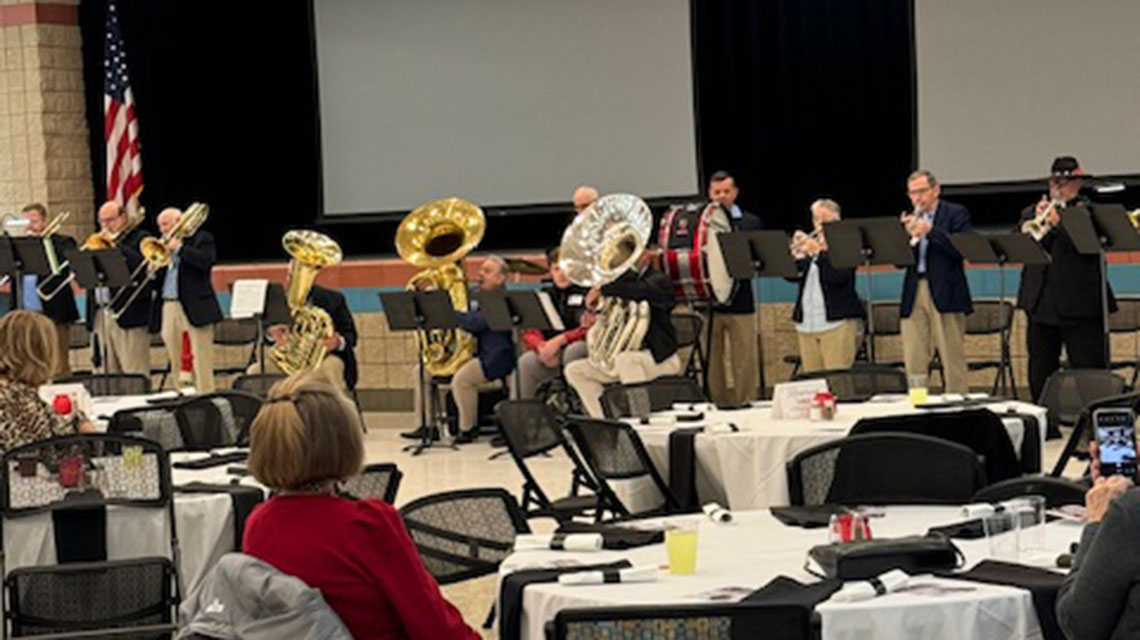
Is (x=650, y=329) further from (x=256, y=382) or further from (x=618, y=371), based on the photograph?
(x=256, y=382)

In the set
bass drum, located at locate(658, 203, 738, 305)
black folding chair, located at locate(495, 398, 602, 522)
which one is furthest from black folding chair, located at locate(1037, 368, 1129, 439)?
bass drum, located at locate(658, 203, 738, 305)

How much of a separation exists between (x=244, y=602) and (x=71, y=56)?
1580cm

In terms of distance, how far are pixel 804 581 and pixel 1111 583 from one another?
112 cm

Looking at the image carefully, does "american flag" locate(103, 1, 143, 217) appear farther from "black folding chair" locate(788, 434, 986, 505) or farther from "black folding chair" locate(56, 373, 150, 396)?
"black folding chair" locate(788, 434, 986, 505)

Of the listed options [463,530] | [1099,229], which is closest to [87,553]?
[463,530]

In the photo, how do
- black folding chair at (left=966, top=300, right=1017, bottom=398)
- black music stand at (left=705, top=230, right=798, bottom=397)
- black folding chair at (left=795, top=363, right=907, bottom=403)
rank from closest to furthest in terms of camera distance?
1. black folding chair at (left=795, top=363, right=907, bottom=403)
2. black music stand at (left=705, top=230, right=798, bottom=397)
3. black folding chair at (left=966, top=300, right=1017, bottom=398)

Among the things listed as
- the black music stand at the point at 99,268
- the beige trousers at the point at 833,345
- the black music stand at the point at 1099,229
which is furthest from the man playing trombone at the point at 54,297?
the black music stand at the point at 1099,229

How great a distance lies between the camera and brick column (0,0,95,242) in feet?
63.3

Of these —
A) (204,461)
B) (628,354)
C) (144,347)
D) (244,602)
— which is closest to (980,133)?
(628,354)

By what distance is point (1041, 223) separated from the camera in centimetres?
1305

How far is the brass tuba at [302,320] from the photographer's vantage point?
14.7 m

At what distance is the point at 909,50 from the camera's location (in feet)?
53.9

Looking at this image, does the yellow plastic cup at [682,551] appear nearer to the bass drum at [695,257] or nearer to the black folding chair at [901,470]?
the black folding chair at [901,470]

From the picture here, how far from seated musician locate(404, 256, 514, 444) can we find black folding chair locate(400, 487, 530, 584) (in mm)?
7714
